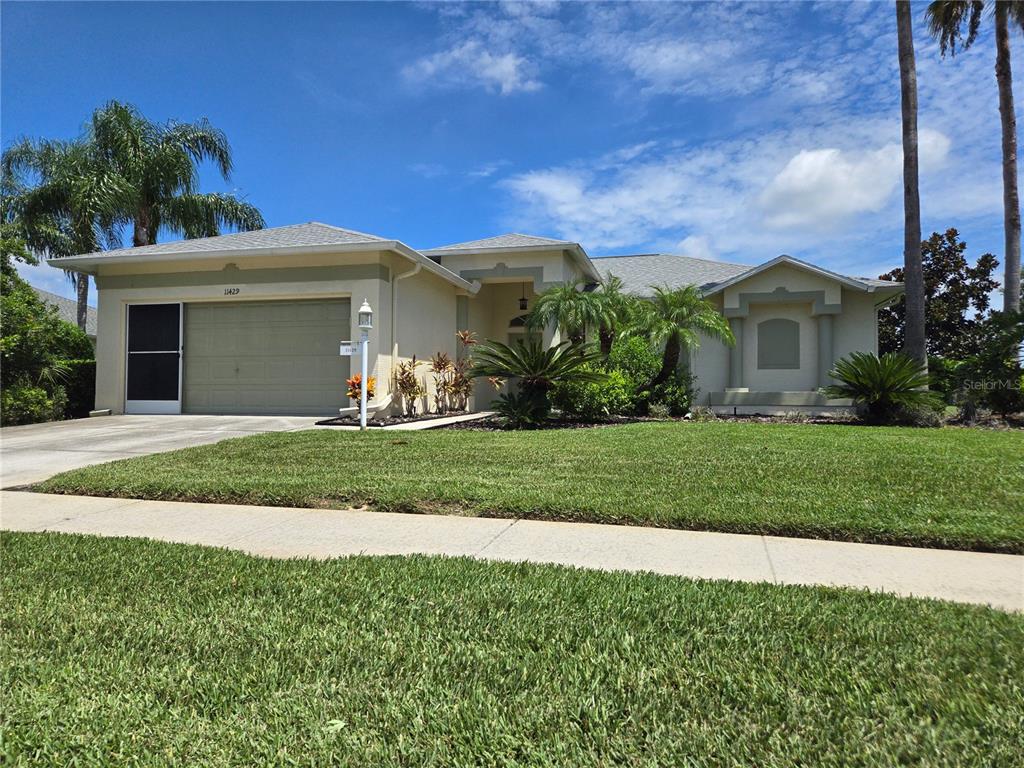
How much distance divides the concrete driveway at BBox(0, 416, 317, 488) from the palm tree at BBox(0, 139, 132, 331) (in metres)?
11.2

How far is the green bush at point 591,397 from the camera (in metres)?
12.5

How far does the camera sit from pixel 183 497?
597cm

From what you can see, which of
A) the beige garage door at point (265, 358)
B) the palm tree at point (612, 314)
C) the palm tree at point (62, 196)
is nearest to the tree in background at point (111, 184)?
the palm tree at point (62, 196)

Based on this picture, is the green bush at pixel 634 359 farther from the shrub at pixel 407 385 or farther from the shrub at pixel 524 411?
the shrub at pixel 407 385

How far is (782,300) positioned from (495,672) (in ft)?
54.0

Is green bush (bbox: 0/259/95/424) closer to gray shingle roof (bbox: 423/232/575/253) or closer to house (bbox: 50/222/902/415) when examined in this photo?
house (bbox: 50/222/902/415)

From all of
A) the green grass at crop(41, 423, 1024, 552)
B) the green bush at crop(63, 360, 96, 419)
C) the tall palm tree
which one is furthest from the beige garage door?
the tall palm tree

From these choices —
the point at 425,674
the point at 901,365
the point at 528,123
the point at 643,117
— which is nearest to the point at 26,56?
the point at 528,123

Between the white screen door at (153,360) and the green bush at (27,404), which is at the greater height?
the white screen door at (153,360)

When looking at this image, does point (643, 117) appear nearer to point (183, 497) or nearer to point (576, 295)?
point (576, 295)

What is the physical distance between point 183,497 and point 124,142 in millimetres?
22311

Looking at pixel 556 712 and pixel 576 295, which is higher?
pixel 576 295

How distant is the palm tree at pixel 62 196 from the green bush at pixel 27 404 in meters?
10.4

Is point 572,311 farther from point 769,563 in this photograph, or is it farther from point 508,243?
point 769,563
